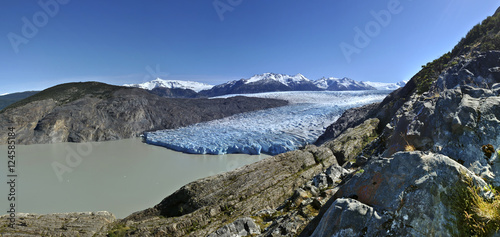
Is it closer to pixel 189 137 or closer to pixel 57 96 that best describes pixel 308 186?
pixel 189 137

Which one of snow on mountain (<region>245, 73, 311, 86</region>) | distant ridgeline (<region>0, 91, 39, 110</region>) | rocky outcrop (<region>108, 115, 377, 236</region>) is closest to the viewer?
rocky outcrop (<region>108, 115, 377, 236</region>)

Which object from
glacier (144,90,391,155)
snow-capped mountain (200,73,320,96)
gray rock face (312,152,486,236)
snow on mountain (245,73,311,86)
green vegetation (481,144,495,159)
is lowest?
glacier (144,90,391,155)

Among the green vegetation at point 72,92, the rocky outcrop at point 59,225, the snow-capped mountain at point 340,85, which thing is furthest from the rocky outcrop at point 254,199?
the snow-capped mountain at point 340,85

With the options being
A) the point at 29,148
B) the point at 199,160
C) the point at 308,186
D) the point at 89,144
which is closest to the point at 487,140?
the point at 308,186

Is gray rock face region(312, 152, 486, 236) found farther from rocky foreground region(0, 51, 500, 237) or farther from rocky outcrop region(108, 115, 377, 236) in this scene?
rocky outcrop region(108, 115, 377, 236)

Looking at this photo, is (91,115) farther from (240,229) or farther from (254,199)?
(240,229)

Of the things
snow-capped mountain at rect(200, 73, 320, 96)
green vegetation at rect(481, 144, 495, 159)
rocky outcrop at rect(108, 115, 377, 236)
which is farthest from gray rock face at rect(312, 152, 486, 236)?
snow-capped mountain at rect(200, 73, 320, 96)

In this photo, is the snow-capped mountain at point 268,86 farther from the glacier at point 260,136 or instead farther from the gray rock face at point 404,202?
the gray rock face at point 404,202
